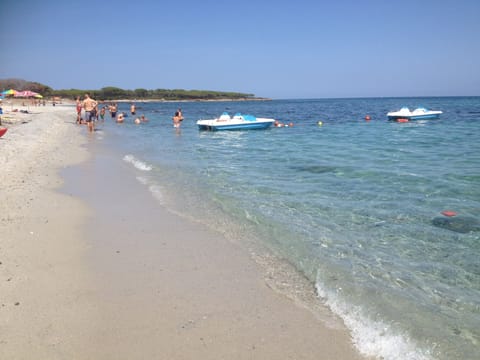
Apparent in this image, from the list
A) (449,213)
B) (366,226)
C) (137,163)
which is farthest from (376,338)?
(137,163)

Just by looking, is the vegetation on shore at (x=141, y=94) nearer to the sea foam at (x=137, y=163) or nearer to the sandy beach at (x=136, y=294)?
the sea foam at (x=137, y=163)

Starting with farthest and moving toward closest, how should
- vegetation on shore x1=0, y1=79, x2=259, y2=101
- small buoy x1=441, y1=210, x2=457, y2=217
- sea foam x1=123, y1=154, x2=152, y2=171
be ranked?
vegetation on shore x1=0, y1=79, x2=259, y2=101, sea foam x1=123, y1=154, x2=152, y2=171, small buoy x1=441, y1=210, x2=457, y2=217

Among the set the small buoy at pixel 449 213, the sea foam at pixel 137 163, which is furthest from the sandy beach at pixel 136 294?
the sea foam at pixel 137 163

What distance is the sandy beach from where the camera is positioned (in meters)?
3.27

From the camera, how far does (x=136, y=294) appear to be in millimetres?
4168

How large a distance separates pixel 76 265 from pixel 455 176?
32.4ft

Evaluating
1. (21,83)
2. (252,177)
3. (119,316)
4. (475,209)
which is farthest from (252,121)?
(21,83)

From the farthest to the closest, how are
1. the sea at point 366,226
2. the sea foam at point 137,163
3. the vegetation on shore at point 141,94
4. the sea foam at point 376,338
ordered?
1. the vegetation on shore at point 141,94
2. the sea foam at point 137,163
3. the sea at point 366,226
4. the sea foam at point 376,338

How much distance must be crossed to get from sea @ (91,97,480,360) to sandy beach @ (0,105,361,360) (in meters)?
0.49

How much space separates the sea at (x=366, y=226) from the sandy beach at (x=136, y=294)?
0.49 m

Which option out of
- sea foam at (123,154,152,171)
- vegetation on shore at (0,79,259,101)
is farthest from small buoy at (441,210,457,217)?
vegetation on shore at (0,79,259,101)

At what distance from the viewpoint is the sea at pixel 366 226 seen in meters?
3.72

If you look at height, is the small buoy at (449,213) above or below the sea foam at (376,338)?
above

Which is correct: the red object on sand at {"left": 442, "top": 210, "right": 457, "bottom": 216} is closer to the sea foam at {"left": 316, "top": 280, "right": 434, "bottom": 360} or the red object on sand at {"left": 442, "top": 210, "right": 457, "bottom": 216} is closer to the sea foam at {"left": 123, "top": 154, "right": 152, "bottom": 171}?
the sea foam at {"left": 316, "top": 280, "right": 434, "bottom": 360}
